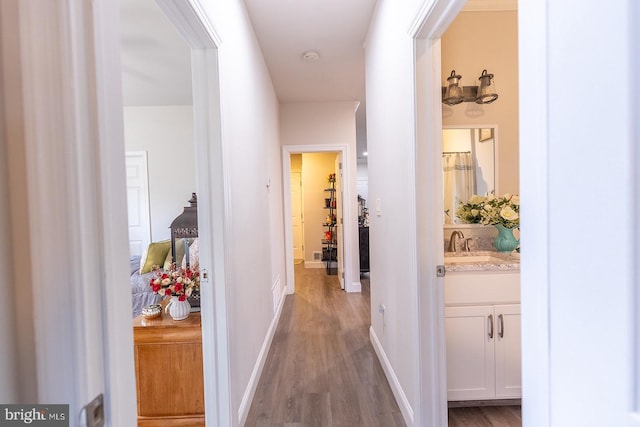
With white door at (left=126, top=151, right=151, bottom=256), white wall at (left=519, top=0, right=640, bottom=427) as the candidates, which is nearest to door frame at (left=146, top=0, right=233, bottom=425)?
white wall at (left=519, top=0, right=640, bottom=427)

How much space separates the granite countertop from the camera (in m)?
1.73

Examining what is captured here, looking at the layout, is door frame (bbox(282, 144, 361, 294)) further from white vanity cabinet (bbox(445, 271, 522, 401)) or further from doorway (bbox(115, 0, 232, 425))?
doorway (bbox(115, 0, 232, 425))

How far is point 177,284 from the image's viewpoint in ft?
5.57

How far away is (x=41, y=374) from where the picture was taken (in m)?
0.45

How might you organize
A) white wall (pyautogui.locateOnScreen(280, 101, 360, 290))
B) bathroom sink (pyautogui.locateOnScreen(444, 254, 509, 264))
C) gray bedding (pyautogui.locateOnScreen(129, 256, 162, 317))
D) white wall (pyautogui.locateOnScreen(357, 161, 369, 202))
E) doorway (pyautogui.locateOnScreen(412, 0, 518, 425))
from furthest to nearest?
white wall (pyautogui.locateOnScreen(357, 161, 369, 202))
white wall (pyautogui.locateOnScreen(280, 101, 360, 290))
gray bedding (pyautogui.locateOnScreen(129, 256, 162, 317))
bathroom sink (pyautogui.locateOnScreen(444, 254, 509, 264))
doorway (pyautogui.locateOnScreen(412, 0, 518, 425))

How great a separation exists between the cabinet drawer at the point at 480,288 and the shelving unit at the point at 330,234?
3874mm

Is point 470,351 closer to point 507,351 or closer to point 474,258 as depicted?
point 507,351

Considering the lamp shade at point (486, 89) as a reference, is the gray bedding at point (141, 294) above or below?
below

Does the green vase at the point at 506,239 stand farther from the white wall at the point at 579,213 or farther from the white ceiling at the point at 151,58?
the white ceiling at the point at 151,58

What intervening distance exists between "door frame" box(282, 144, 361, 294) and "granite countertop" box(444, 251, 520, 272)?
218cm

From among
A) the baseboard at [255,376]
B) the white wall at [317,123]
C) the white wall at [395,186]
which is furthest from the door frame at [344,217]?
the white wall at [395,186]

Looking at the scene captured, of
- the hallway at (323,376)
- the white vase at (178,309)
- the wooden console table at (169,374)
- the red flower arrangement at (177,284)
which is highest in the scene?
the red flower arrangement at (177,284)

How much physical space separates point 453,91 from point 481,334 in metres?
1.63

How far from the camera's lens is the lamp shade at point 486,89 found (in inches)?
85.3
